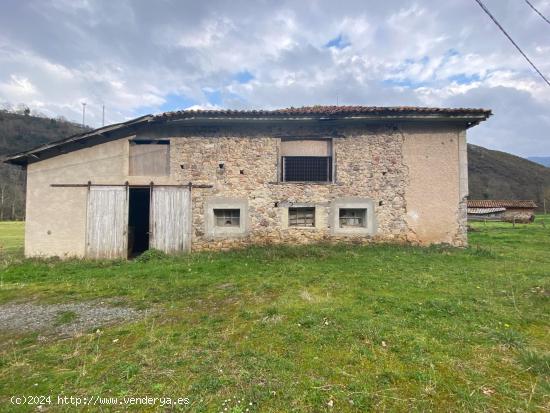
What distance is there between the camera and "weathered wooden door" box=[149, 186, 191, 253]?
402 inches

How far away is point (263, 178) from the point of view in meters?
10.5

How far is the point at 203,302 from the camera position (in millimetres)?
5645

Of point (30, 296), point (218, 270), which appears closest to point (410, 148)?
point (218, 270)

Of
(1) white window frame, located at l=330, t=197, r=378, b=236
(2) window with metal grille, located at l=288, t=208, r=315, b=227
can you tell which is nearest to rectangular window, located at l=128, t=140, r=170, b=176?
(2) window with metal grille, located at l=288, t=208, r=315, b=227

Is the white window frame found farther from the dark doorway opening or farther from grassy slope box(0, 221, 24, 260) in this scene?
grassy slope box(0, 221, 24, 260)

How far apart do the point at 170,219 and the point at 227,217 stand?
6.49 feet

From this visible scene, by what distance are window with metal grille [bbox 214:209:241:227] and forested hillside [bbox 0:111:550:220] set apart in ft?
150

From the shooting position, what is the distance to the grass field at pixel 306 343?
2.85 metres

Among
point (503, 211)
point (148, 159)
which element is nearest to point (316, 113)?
point (148, 159)

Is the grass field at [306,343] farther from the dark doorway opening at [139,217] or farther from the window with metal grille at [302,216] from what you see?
the dark doorway opening at [139,217]

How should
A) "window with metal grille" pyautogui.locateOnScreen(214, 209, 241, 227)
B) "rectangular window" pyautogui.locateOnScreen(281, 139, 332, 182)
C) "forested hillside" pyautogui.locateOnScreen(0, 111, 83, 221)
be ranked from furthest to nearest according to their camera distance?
"forested hillside" pyautogui.locateOnScreen(0, 111, 83, 221) < "rectangular window" pyautogui.locateOnScreen(281, 139, 332, 182) < "window with metal grille" pyautogui.locateOnScreen(214, 209, 241, 227)

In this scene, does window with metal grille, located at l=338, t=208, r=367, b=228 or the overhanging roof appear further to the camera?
window with metal grille, located at l=338, t=208, r=367, b=228

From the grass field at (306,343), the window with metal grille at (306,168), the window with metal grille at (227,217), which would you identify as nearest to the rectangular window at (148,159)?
the window with metal grille at (227,217)

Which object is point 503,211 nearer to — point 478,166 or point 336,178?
point 478,166
